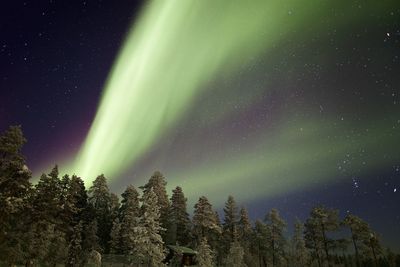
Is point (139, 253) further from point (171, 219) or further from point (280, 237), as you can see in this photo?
point (280, 237)

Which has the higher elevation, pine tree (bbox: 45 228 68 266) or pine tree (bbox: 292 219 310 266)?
pine tree (bbox: 292 219 310 266)

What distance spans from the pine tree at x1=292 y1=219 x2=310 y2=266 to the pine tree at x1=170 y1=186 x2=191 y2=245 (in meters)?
34.6

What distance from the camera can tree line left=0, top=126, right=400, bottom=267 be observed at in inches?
1371

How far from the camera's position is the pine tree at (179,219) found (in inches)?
2662

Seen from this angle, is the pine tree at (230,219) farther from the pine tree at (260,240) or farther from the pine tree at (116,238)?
the pine tree at (116,238)

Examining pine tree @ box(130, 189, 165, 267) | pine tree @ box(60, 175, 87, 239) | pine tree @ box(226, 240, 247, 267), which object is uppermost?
pine tree @ box(60, 175, 87, 239)

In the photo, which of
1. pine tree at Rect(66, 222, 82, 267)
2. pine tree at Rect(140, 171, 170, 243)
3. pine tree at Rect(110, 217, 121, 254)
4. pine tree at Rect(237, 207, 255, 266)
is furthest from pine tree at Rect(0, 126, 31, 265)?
pine tree at Rect(237, 207, 255, 266)

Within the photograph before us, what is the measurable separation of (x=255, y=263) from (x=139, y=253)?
4820 centimetres

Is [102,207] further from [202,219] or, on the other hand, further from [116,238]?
[202,219]

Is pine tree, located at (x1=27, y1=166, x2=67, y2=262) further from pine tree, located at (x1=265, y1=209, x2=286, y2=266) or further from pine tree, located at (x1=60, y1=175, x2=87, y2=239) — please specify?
pine tree, located at (x1=265, y1=209, x2=286, y2=266)

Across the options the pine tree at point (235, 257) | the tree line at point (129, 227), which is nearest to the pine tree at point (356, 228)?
the tree line at point (129, 227)

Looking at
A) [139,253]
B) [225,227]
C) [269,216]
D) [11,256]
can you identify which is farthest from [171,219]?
[11,256]

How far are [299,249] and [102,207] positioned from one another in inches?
2082

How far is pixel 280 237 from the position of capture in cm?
7644
